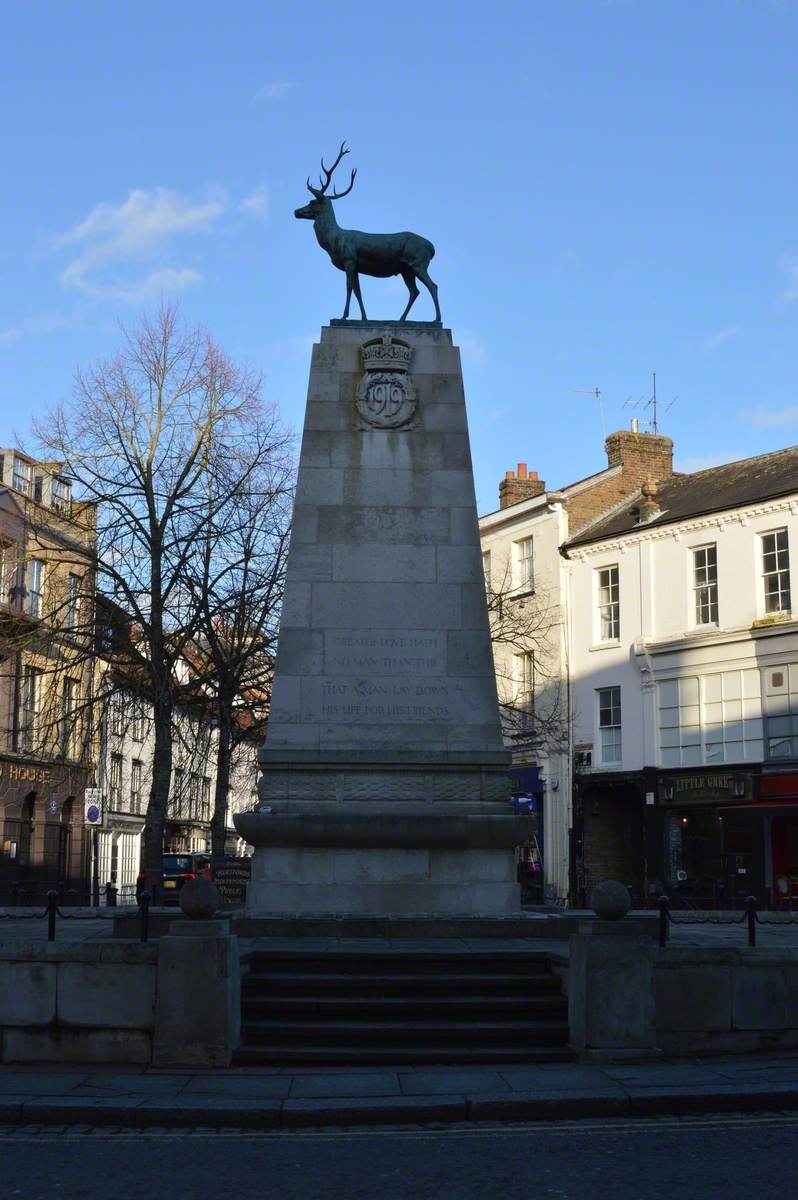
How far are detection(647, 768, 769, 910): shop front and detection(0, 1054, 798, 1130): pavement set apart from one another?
25636 mm

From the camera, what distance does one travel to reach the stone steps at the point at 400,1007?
12500 mm

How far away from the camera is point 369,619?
60.4 ft

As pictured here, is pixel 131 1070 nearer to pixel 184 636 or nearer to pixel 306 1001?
pixel 306 1001

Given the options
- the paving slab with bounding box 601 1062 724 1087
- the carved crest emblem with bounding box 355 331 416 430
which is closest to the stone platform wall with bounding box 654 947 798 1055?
the paving slab with bounding box 601 1062 724 1087

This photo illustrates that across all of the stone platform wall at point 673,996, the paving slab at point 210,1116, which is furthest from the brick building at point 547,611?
the paving slab at point 210,1116

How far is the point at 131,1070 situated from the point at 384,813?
6.00 meters

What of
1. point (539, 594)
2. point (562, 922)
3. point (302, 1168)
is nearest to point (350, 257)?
point (562, 922)

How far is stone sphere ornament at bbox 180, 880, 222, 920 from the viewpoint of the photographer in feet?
40.8

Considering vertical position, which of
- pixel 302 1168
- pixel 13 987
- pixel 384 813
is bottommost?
pixel 302 1168

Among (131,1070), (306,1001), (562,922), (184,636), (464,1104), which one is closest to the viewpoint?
(464,1104)

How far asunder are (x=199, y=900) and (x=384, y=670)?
6.31m

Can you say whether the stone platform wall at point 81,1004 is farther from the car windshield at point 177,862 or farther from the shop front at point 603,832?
the shop front at point 603,832

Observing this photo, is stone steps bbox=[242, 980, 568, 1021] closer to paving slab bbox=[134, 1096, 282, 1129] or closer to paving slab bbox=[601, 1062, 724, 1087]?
paving slab bbox=[601, 1062, 724, 1087]

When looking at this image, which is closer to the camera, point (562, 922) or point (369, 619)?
point (562, 922)
